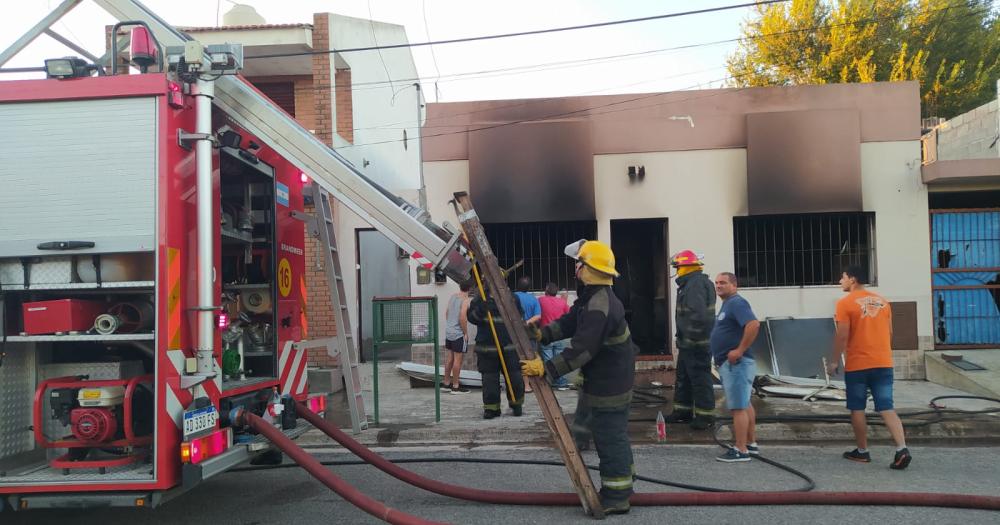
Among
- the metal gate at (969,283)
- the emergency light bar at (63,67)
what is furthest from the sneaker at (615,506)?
the metal gate at (969,283)

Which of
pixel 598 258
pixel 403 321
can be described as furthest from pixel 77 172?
pixel 403 321

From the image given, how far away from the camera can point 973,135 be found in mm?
12898

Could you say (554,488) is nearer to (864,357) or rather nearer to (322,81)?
(864,357)

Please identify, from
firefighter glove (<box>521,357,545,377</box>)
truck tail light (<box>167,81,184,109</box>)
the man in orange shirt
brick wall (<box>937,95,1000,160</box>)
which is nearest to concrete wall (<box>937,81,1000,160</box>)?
brick wall (<box>937,95,1000,160</box>)

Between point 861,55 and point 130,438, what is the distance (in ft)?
81.0

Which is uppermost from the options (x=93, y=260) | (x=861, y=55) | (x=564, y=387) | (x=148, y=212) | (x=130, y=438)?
(x=861, y=55)

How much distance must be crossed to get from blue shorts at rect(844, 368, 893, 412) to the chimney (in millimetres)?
11368

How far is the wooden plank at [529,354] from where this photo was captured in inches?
178

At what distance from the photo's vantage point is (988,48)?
23.9 metres

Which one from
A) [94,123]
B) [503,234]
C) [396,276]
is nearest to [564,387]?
[503,234]

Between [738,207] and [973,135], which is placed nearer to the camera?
[738,207]

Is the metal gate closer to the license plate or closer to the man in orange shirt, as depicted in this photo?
the man in orange shirt

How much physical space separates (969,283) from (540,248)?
22.3ft

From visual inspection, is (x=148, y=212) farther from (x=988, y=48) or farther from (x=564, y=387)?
(x=988, y=48)
